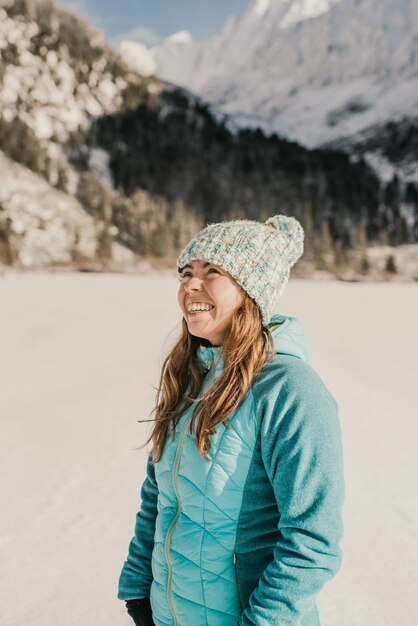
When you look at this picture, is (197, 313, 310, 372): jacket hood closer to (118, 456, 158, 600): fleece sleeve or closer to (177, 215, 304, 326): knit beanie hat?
(177, 215, 304, 326): knit beanie hat

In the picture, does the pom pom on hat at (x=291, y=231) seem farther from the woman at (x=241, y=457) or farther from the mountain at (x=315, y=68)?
the mountain at (x=315, y=68)

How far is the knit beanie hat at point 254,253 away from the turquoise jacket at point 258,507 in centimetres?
12

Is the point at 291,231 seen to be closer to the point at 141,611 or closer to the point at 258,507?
the point at 258,507

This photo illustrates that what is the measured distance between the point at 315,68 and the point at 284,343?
7062 inches

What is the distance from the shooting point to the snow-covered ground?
2.76 metres

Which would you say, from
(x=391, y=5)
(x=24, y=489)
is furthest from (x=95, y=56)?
(x=391, y=5)

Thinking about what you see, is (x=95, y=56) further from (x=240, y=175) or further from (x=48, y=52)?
(x=240, y=175)

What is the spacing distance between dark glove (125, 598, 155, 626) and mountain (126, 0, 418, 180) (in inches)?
5003

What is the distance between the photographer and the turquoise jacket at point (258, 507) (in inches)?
47.8

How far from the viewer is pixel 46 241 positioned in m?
49.1

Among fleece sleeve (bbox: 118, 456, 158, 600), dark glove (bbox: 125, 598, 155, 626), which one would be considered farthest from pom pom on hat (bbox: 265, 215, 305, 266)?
dark glove (bbox: 125, 598, 155, 626)

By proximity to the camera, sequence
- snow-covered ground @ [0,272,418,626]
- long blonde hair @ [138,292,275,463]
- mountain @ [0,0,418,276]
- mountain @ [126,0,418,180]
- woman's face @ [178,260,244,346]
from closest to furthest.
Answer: long blonde hair @ [138,292,275,463]
woman's face @ [178,260,244,346]
snow-covered ground @ [0,272,418,626]
mountain @ [0,0,418,276]
mountain @ [126,0,418,180]

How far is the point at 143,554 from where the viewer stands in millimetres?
1666

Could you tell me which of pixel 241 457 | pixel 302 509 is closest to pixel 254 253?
pixel 241 457
